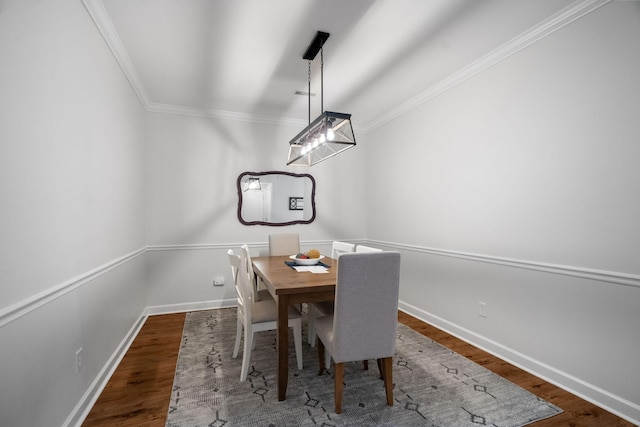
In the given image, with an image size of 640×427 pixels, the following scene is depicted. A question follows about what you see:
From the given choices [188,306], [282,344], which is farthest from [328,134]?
[188,306]

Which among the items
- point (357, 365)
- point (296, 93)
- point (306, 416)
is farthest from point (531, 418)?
point (296, 93)

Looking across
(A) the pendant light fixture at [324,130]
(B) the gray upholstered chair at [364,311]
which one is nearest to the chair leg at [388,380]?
(B) the gray upholstered chair at [364,311]

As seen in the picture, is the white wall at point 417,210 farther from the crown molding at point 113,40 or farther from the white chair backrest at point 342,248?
the white chair backrest at point 342,248

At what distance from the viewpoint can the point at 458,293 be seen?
2998 millimetres

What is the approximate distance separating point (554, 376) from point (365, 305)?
156 centimetres

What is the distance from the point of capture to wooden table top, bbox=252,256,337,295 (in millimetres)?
1937

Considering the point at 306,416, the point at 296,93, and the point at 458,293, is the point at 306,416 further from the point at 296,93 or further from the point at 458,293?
the point at 296,93

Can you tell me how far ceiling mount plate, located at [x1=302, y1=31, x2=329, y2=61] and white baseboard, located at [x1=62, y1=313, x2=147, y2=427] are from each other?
2849 mm

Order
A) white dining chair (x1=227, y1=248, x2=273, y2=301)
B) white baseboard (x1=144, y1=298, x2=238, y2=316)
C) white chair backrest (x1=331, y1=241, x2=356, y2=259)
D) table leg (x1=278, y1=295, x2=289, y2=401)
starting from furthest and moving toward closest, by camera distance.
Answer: white baseboard (x1=144, y1=298, x2=238, y2=316)
white chair backrest (x1=331, y1=241, x2=356, y2=259)
white dining chair (x1=227, y1=248, x2=273, y2=301)
table leg (x1=278, y1=295, x2=289, y2=401)

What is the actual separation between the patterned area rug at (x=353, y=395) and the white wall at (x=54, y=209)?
68 cm

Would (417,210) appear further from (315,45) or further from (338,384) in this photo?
(338,384)

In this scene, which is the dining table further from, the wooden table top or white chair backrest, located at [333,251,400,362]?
white chair backrest, located at [333,251,400,362]

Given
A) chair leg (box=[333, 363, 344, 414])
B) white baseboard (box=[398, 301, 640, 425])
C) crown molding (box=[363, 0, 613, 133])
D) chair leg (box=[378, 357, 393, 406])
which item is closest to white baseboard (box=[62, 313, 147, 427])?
chair leg (box=[333, 363, 344, 414])

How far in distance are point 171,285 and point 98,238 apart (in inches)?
75.4
